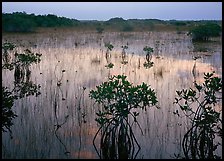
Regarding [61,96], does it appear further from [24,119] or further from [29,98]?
[24,119]

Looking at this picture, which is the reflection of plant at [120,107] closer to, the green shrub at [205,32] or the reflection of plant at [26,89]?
the reflection of plant at [26,89]

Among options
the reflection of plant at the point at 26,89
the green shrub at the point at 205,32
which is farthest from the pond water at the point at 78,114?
the green shrub at the point at 205,32

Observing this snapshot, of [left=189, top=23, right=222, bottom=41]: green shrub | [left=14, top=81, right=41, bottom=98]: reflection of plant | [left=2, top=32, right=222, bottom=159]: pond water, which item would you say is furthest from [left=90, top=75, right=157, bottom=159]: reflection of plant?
[left=189, top=23, right=222, bottom=41]: green shrub

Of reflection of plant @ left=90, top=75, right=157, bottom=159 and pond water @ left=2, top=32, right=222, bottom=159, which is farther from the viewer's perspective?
pond water @ left=2, top=32, right=222, bottom=159

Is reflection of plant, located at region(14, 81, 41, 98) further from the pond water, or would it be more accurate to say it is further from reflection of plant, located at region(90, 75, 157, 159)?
reflection of plant, located at region(90, 75, 157, 159)

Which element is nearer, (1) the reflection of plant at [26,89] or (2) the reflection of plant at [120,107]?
(2) the reflection of plant at [120,107]

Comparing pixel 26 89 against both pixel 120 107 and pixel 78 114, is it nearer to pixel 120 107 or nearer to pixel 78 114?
pixel 78 114

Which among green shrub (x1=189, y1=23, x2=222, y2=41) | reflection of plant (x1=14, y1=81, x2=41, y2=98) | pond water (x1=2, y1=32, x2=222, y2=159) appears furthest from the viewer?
green shrub (x1=189, y1=23, x2=222, y2=41)

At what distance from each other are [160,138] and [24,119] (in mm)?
3053

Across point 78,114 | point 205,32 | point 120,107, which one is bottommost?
point 78,114

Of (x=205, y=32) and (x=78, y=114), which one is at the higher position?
(x=205, y=32)

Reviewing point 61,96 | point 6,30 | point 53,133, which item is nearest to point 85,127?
point 53,133

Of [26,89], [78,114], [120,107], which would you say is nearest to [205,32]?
[26,89]

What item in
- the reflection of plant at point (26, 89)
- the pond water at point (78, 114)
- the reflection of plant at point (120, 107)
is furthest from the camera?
the reflection of plant at point (26, 89)
